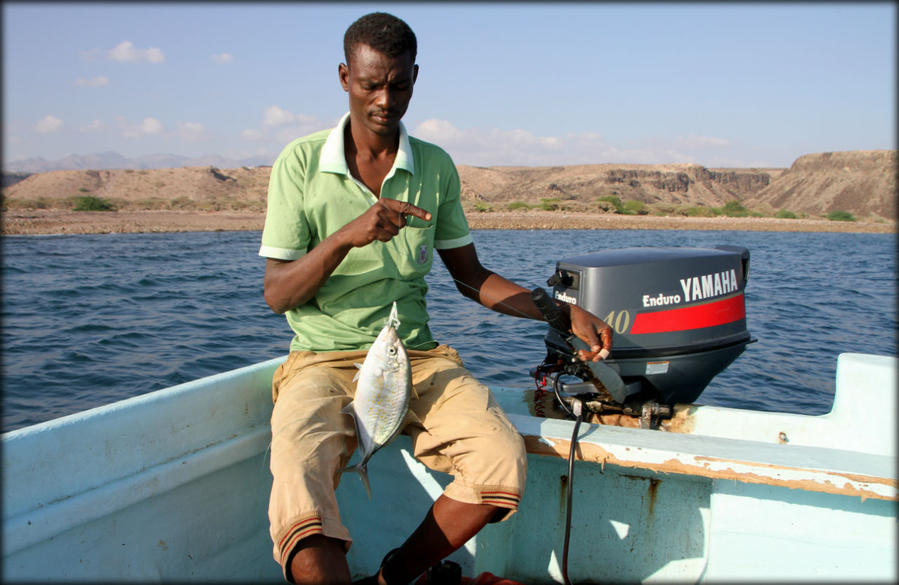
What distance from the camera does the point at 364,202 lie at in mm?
2838

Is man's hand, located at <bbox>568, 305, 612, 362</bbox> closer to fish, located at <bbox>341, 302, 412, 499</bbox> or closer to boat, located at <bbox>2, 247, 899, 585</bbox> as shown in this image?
boat, located at <bbox>2, 247, 899, 585</bbox>

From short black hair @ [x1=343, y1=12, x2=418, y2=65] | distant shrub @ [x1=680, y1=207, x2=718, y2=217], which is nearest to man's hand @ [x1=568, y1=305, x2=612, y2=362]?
short black hair @ [x1=343, y1=12, x2=418, y2=65]

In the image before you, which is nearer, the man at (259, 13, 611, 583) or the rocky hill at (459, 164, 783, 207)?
the man at (259, 13, 611, 583)

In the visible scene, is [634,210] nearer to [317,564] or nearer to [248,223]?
[248,223]

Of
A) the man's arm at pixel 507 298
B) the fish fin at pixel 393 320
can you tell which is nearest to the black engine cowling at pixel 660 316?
the man's arm at pixel 507 298

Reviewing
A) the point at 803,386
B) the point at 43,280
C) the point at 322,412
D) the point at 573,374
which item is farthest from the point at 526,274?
the point at 322,412

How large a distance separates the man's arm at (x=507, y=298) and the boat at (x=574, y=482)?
130 mm

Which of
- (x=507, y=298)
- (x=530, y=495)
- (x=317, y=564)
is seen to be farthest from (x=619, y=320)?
(x=317, y=564)

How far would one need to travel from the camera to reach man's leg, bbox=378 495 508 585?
2361 mm

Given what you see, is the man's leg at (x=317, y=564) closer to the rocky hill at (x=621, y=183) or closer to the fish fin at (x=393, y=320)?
the fish fin at (x=393, y=320)

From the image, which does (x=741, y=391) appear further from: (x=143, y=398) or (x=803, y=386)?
(x=143, y=398)

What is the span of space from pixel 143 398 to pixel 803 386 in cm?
767

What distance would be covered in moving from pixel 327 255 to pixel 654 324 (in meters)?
2.02

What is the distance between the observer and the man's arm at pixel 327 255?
94.7 inches
